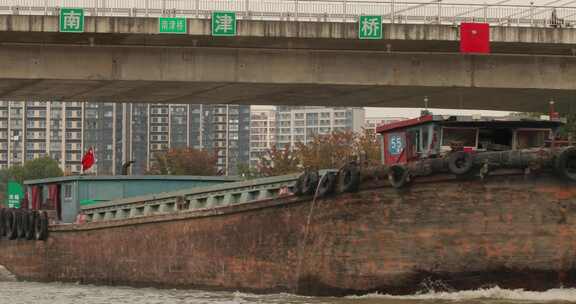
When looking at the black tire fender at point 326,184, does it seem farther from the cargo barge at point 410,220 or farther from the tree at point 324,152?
the tree at point 324,152

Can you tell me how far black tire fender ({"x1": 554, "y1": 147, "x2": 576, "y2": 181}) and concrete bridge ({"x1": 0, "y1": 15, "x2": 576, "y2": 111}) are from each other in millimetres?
11727

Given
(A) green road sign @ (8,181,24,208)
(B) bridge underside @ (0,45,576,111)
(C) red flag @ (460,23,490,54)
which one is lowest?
(A) green road sign @ (8,181,24,208)

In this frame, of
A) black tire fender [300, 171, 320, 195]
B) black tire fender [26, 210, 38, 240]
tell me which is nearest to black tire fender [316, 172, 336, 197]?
black tire fender [300, 171, 320, 195]

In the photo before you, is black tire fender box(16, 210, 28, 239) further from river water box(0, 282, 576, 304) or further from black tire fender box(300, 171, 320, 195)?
black tire fender box(300, 171, 320, 195)

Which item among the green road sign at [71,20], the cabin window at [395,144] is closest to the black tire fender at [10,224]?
the green road sign at [71,20]

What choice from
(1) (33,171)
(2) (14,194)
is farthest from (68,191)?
(1) (33,171)

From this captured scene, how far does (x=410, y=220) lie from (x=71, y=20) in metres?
12.8

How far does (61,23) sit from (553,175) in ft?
49.9

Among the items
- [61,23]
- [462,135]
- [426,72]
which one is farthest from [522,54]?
[61,23]

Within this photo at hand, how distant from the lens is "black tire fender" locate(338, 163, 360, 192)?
2633cm

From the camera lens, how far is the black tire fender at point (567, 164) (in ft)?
78.5

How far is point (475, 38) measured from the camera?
1394 inches

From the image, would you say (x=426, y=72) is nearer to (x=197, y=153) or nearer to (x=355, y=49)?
(x=355, y=49)

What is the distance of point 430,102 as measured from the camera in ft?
131
